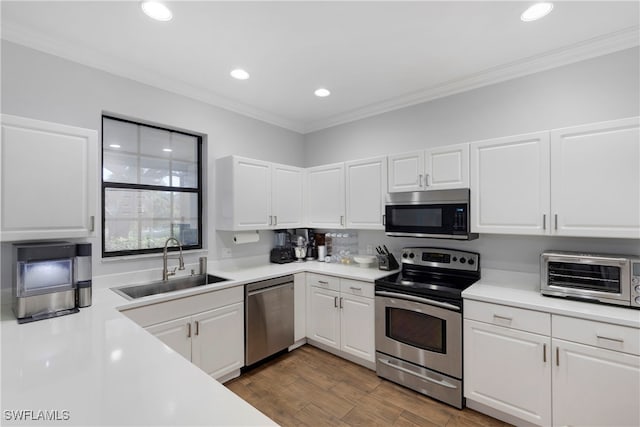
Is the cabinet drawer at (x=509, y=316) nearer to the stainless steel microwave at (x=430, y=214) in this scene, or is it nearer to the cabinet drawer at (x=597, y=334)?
the cabinet drawer at (x=597, y=334)

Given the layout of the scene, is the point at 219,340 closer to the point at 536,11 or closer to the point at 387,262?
the point at 387,262

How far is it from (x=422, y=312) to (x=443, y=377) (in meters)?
0.51

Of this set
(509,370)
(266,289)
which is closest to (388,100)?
(266,289)

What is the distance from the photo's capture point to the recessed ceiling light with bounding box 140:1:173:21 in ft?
6.01

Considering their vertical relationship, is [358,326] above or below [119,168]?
below

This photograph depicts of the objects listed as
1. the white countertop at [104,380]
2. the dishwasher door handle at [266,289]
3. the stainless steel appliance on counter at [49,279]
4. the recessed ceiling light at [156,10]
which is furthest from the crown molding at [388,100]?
the dishwasher door handle at [266,289]

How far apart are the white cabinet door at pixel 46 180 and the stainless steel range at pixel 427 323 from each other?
2419 millimetres

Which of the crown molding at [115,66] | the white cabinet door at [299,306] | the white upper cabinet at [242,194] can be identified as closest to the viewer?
the crown molding at [115,66]

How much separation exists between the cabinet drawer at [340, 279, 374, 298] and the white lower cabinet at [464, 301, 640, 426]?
86 cm

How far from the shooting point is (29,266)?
1.80 meters

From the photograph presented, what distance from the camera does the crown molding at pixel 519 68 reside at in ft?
7.23

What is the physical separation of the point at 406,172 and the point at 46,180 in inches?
110

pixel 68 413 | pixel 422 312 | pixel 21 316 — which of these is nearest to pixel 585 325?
pixel 422 312

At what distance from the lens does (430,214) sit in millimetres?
2746
